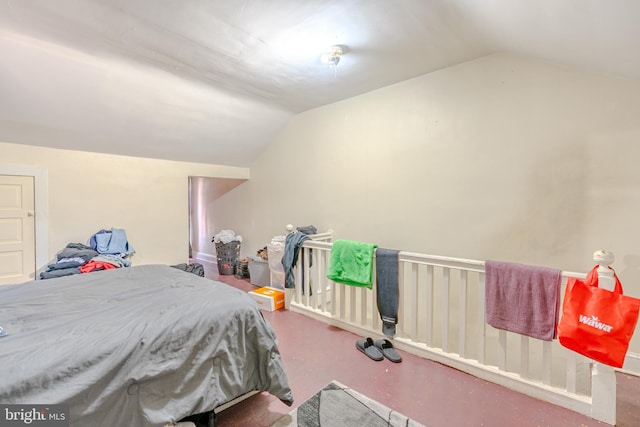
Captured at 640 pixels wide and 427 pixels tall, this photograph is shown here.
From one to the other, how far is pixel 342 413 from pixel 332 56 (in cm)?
260

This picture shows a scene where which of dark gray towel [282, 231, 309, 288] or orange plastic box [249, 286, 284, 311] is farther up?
dark gray towel [282, 231, 309, 288]

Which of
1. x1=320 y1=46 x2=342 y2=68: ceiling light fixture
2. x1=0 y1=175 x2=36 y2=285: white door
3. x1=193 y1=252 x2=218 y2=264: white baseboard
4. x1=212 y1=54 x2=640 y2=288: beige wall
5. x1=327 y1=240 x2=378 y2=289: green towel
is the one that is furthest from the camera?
x1=193 y1=252 x2=218 y2=264: white baseboard

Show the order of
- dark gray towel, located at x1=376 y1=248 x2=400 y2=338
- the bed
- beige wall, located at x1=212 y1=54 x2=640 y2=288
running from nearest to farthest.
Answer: the bed < beige wall, located at x1=212 y1=54 x2=640 y2=288 < dark gray towel, located at x1=376 y1=248 x2=400 y2=338

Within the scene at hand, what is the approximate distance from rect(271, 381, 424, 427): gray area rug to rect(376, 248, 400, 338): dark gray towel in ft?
2.42

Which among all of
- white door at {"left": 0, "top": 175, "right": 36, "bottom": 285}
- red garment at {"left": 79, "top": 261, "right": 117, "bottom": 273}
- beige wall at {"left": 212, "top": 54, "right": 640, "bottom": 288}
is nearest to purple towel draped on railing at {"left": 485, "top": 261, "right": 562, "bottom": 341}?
beige wall at {"left": 212, "top": 54, "right": 640, "bottom": 288}

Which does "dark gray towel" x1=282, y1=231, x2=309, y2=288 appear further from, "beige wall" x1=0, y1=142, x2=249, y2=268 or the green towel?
"beige wall" x1=0, y1=142, x2=249, y2=268

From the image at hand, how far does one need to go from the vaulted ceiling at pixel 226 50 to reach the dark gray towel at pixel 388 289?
177cm

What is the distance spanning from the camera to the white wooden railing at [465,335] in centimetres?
175

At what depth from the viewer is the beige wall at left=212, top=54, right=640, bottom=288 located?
2.04m

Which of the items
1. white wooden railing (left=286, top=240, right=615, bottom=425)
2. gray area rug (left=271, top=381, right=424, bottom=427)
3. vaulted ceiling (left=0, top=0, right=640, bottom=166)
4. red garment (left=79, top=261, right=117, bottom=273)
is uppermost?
vaulted ceiling (left=0, top=0, right=640, bottom=166)

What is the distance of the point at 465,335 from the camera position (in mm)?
2127

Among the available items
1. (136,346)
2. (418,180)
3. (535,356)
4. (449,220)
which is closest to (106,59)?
(136,346)

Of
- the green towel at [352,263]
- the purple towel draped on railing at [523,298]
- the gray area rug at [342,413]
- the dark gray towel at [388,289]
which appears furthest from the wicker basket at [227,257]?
the purple towel draped on railing at [523,298]

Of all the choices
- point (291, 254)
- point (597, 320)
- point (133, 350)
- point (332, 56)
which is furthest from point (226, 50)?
point (597, 320)
